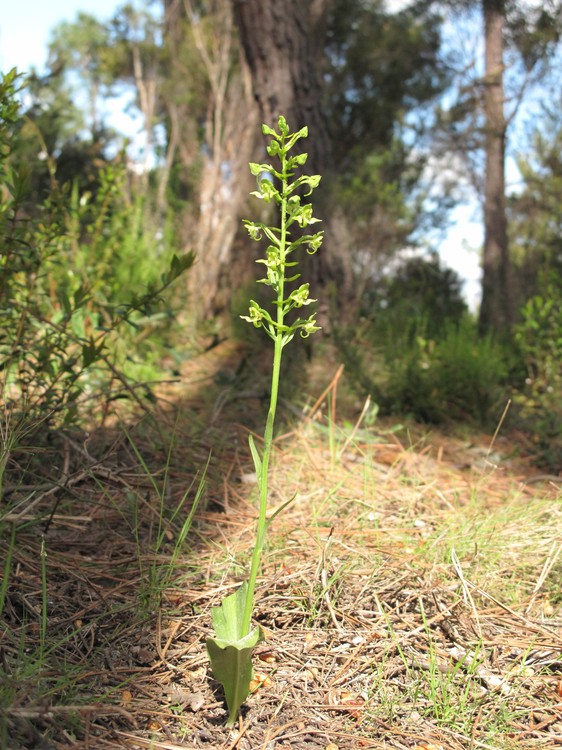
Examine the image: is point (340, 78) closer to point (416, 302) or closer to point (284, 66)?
point (416, 302)

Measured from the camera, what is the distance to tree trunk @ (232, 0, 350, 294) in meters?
3.81

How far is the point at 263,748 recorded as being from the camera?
3.79 ft

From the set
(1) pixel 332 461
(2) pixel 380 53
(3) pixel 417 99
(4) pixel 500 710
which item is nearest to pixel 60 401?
(1) pixel 332 461

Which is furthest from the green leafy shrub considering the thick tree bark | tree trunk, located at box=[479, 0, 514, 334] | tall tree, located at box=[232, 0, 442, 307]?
tree trunk, located at box=[479, 0, 514, 334]

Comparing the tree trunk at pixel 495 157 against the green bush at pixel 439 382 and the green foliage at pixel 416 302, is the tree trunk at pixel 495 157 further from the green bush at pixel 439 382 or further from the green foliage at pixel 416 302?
the green bush at pixel 439 382

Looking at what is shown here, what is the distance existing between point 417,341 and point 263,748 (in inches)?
114

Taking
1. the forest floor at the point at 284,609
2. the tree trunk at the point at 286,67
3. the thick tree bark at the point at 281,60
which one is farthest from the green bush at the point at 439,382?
the thick tree bark at the point at 281,60

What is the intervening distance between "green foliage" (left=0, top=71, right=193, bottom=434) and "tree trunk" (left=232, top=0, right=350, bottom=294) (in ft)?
3.54

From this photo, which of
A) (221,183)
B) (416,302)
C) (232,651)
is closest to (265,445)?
(232,651)

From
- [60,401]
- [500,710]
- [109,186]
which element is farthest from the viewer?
[109,186]

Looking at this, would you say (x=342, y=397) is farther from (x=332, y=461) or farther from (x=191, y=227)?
(x=191, y=227)

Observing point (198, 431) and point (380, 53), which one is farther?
point (380, 53)

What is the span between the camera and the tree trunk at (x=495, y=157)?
873 centimetres

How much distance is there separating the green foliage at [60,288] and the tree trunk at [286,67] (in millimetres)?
1080
